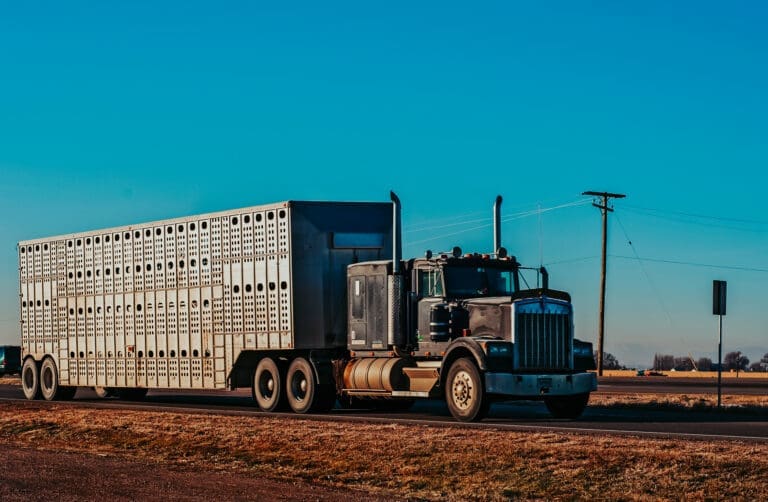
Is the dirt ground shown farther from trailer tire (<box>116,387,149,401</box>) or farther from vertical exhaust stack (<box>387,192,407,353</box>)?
trailer tire (<box>116,387,149,401</box>)

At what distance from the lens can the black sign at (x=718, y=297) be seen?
29.2 meters

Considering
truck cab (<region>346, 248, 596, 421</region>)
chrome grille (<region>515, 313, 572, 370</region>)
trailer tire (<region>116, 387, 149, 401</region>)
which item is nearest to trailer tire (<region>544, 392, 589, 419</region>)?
truck cab (<region>346, 248, 596, 421</region>)

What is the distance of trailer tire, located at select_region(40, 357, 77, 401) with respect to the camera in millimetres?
37594

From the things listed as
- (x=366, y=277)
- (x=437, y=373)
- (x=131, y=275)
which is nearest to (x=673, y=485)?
(x=437, y=373)

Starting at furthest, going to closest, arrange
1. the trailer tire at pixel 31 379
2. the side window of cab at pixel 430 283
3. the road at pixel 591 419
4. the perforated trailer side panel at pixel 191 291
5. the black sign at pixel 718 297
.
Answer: the trailer tire at pixel 31 379
the black sign at pixel 718 297
the perforated trailer side panel at pixel 191 291
the side window of cab at pixel 430 283
the road at pixel 591 419

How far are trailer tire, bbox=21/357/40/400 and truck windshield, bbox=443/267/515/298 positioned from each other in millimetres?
17348

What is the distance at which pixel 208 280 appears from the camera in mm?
31047

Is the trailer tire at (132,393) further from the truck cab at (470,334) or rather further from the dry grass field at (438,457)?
the dry grass field at (438,457)

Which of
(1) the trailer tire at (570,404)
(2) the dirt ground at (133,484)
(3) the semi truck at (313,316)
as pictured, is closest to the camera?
(2) the dirt ground at (133,484)

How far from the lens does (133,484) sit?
1642 centimetres

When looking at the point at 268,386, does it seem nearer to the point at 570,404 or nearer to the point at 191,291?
the point at 191,291

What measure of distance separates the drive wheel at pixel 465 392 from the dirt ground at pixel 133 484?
7279 mm

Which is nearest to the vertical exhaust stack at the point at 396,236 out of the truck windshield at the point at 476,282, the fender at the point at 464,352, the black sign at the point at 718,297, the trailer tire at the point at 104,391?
the truck windshield at the point at 476,282

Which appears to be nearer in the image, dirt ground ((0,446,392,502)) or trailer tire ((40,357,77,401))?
dirt ground ((0,446,392,502))
